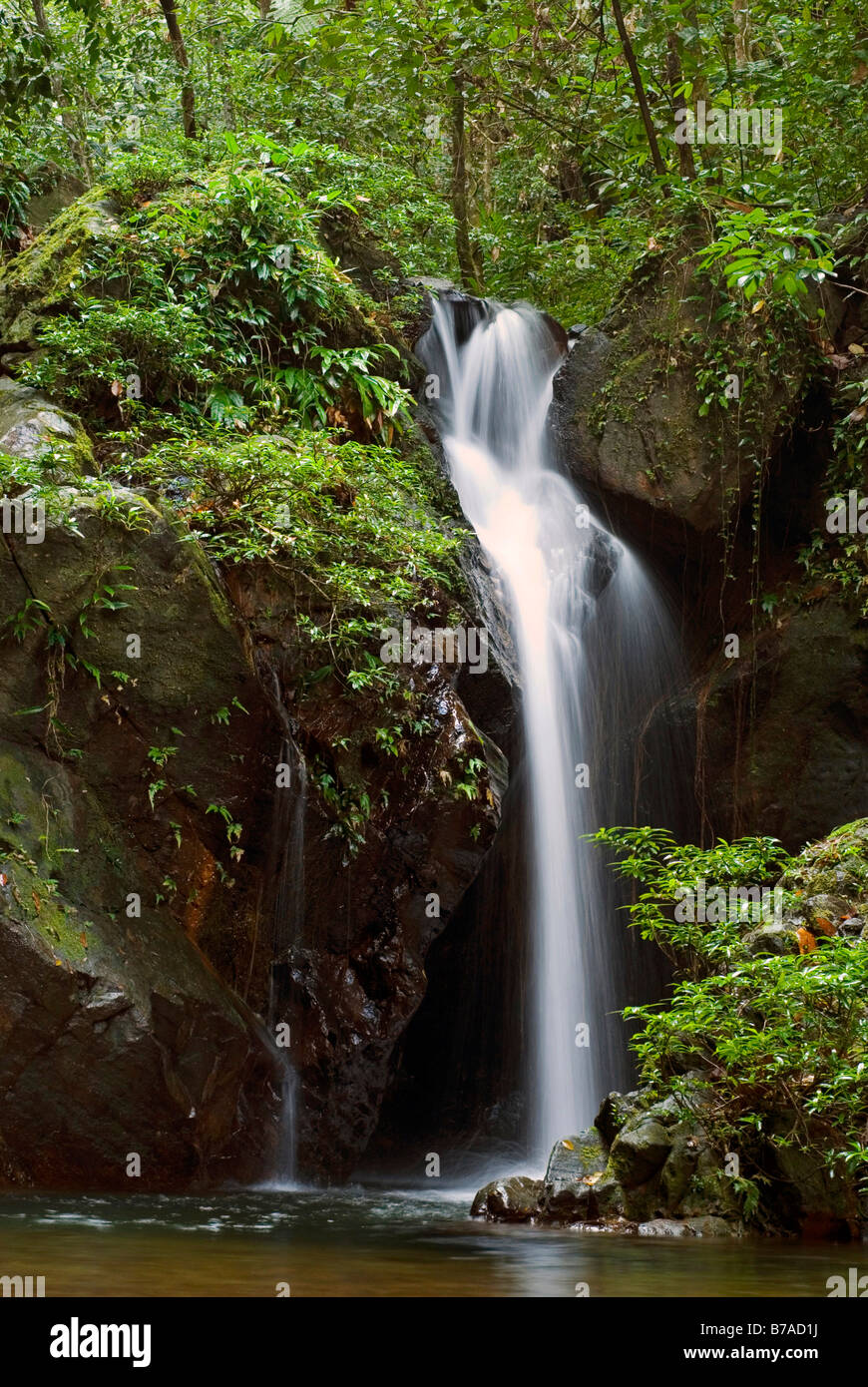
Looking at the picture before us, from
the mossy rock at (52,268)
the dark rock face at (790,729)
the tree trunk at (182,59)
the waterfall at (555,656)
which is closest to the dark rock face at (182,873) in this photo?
the waterfall at (555,656)

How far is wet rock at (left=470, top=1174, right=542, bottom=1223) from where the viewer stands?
20.4ft

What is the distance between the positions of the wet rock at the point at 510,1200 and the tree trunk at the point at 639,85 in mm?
10343

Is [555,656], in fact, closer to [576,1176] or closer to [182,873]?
[182,873]

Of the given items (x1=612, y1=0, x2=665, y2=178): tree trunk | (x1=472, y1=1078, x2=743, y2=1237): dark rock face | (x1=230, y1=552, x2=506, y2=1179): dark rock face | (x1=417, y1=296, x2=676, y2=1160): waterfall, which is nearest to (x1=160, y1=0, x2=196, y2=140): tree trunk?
(x1=417, y1=296, x2=676, y2=1160): waterfall

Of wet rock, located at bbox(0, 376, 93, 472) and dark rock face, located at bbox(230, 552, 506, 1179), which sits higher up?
wet rock, located at bbox(0, 376, 93, 472)

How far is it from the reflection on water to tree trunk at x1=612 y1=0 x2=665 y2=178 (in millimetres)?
10758

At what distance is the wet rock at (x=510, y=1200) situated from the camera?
623cm

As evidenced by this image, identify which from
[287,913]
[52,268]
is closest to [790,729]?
[287,913]

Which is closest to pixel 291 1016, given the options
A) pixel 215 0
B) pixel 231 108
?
pixel 231 108

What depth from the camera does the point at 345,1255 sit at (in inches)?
183

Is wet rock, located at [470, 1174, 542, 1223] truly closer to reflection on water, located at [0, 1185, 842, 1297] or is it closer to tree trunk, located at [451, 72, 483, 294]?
reflection on water, located at [0, 1185, 842, 1297]

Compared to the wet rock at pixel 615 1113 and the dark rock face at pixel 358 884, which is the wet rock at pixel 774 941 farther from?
the dark rock face at pixel 358 884

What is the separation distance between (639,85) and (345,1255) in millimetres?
11300

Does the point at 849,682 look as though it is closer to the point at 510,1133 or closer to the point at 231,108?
the point at 510,1133
